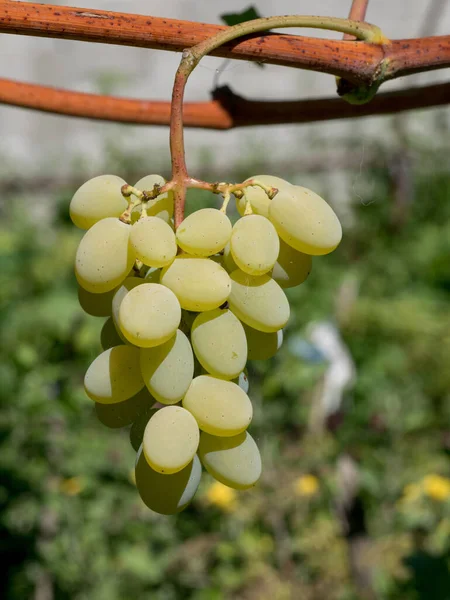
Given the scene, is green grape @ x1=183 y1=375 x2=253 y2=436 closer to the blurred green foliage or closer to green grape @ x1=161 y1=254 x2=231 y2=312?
green grape @ x1=161 y1=254 x2=231 y2=312

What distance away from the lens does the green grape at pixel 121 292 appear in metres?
0.45

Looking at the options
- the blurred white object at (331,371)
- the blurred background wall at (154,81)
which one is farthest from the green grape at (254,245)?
the blurred background wall at (154,81)

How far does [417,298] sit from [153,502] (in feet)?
7.44

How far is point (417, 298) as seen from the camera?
2.61 meters

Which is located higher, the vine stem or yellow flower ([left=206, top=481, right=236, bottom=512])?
the vine stem

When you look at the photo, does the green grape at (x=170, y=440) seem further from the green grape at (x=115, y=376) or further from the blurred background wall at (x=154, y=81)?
the blurred background wall at (x=154, y=81)

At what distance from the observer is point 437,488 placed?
5.46 ft

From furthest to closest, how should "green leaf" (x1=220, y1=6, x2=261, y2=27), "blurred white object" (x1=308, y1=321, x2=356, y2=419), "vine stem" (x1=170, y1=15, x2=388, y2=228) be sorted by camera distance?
"blurred white object" (x1=308, y1=321, x2=356, y2=419)
"green leaf" (x1=220, y1=6, x2=261, y2=27)
"vine stem" (x1=170, y1=15, x2=388, y2=228)

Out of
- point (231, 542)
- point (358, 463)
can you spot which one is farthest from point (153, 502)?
point (358, 463)

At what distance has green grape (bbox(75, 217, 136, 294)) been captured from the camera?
0.44m

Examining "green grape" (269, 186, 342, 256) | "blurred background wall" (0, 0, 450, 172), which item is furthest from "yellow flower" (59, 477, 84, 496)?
"blurred background wall" (0, 0, 450, 172)

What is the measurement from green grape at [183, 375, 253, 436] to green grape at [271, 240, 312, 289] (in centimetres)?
7

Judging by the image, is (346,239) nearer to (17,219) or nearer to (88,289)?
(17,219)

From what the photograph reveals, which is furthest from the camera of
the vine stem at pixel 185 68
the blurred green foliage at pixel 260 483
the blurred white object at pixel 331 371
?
the blurred white object at pixel 331 371
